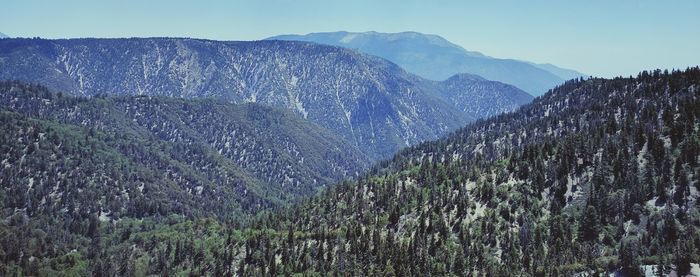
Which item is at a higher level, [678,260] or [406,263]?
[678,260]

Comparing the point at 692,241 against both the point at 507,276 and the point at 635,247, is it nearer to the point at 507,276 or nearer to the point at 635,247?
the point at 635,247

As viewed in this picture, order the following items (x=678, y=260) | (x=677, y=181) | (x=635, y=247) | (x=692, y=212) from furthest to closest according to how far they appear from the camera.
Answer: (x=677, y=181)
(x=692, y=212)
(x=635, y=247)
(x=678, y=260)

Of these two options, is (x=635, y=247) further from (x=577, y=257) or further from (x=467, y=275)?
(x=467, y=275)

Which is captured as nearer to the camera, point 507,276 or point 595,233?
point 507,276

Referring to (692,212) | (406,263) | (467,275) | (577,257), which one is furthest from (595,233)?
(406,263)

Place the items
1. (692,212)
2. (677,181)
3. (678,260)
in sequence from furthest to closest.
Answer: (677,181) → (692,212) → (678,260)

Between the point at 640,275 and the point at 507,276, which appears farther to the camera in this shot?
the point at 507,276

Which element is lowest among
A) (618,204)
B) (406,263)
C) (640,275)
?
(406,263)

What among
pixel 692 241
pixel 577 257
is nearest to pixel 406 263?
pixel 577 257

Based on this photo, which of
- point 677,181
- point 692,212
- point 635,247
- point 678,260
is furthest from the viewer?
point 677,181
